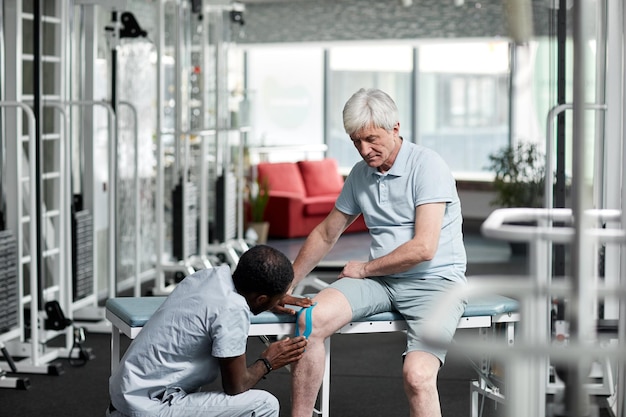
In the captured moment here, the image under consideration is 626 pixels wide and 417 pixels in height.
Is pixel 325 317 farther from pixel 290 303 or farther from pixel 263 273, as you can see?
pixel 263 273

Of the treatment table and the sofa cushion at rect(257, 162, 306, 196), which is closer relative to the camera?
the treatment table

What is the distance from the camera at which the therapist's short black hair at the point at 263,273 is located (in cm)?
Result: 255

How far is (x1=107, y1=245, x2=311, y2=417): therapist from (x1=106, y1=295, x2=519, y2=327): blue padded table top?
0.74ft

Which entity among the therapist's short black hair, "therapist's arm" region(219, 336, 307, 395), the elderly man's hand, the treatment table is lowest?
"therapist's arm" region(219, 336, 307, 395)

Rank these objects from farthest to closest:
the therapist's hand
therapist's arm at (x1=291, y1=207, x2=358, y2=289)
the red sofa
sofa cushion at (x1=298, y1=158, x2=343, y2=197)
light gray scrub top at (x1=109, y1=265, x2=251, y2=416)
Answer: sofa cushion at (x1=298, y1=158, x2=343, y2=197), the red sofa, therapist's arm at (x1=291, y1=207, x2=358, y2=289), the therapist's hand, light gray scrub top at (x1=109, y1=265, x2=251, y2=416)

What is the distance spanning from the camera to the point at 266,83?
450 inches

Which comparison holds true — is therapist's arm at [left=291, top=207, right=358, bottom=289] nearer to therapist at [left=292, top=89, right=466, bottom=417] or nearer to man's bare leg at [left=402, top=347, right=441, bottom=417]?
therapist at [left=292, top=89, right=466, bottom=417]

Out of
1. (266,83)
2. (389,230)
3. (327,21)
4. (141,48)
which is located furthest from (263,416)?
(266,83)

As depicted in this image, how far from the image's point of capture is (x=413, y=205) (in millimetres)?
3086

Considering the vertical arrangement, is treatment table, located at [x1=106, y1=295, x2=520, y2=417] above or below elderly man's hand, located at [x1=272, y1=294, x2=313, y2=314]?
below

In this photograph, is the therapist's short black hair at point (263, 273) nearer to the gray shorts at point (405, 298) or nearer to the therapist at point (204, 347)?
the therapist at point (204, 347)

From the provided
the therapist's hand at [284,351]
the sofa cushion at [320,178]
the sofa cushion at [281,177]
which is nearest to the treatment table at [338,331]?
the therapist's hand at [284,351]

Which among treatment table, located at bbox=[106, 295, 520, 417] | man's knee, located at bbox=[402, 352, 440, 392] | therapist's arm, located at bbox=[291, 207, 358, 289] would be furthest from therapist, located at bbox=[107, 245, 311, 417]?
therapist's arm, located at bbox=[291, 207, 358, 289]

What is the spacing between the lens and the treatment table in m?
2.95
